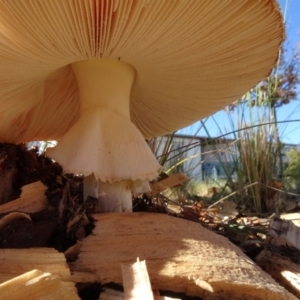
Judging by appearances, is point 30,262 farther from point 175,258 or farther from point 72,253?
point 175,258

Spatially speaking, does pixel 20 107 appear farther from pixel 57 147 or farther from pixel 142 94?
pixel 142 94

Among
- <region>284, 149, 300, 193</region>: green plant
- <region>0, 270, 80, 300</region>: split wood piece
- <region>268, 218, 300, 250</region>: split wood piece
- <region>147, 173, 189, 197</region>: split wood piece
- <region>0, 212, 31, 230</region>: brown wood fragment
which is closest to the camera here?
<region>0, 270, 80, 300</region>: split wood piece

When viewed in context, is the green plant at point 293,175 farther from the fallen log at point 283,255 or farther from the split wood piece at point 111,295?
the split wood piece at point 111,295

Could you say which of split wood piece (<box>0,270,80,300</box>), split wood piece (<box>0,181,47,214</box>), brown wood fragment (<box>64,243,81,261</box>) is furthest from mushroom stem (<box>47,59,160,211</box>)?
split wood piece (<box>0,270,80,300</box>)

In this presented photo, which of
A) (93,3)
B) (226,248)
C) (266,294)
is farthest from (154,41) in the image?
(266,294)

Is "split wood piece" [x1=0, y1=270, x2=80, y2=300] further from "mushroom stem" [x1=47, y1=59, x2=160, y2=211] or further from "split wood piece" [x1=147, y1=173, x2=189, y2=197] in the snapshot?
"split wood piece" [x1=147, y1=173, x2=189, y2=197]

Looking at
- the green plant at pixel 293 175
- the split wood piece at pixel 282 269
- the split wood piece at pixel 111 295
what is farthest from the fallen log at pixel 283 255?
the green plant at pixel 293 175

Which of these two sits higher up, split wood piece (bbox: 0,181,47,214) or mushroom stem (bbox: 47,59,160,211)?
mushroom stem (bbox: 47,59,160,211)
